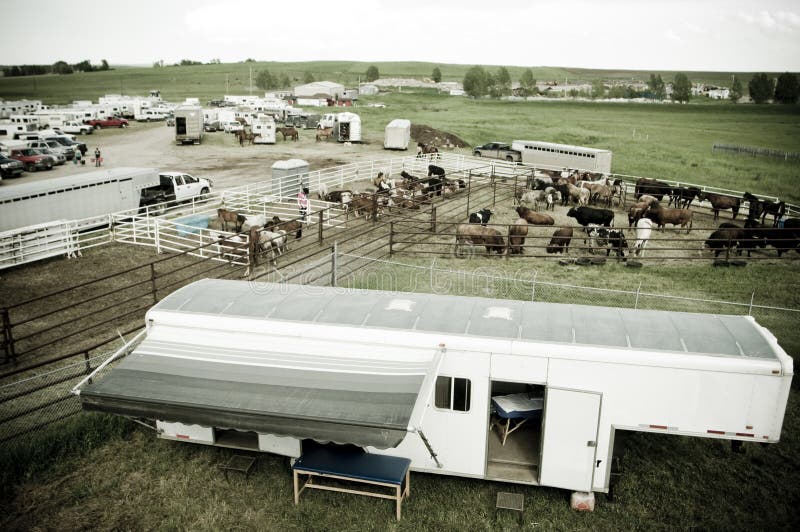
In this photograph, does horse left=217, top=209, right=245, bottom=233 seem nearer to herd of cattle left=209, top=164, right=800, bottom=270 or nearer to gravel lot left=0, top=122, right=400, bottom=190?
herd of cattle left=209, top=164, right=800, bottom=270

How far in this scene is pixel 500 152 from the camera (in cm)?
4150

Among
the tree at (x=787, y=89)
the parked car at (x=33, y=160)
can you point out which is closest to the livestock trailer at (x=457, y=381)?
the parked car at (x=33, y=160)

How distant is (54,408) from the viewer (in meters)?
9.09

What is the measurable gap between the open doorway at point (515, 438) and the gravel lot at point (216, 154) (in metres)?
26.2

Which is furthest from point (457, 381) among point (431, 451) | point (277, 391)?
point (277, 391)

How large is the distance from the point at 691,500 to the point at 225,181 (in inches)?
1195

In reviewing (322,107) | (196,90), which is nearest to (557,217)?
(322,107)

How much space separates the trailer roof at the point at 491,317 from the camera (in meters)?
7.48

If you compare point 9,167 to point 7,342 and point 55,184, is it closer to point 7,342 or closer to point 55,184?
point 55,184

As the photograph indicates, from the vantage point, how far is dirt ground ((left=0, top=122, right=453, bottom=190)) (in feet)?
120

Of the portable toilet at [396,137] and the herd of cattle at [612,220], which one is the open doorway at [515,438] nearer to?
the herd of cattle at [612,220]

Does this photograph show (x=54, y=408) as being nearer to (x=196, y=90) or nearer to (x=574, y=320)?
(x=574, y=320)

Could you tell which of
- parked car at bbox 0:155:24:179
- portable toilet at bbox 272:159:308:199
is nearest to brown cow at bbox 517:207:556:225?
portable toilet at bbox 272:159:308:199

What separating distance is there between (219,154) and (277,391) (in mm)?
40348
